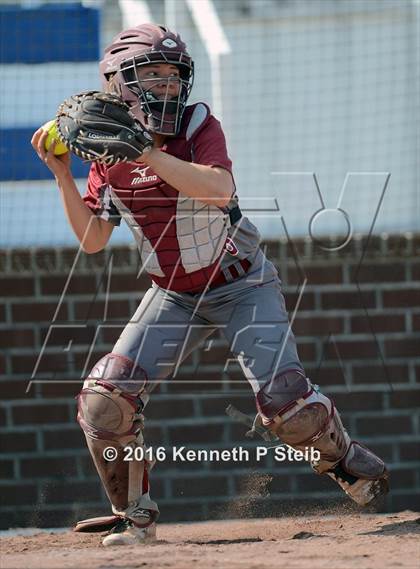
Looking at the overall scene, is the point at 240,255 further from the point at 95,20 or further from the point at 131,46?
the point at 95,20

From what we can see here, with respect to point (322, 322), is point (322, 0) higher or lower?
higher

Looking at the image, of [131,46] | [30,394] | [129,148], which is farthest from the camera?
[30,394]

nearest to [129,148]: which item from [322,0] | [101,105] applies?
[101,105]

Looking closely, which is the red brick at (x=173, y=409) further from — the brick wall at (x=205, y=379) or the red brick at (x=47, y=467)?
the red brick at (x=47, y=467)

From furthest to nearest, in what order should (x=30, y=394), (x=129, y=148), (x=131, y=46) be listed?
(x=30, y=394) → (x=131, y=46) → (x=129, y=148)

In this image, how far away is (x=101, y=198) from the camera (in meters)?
5.41

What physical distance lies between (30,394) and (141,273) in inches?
36.8

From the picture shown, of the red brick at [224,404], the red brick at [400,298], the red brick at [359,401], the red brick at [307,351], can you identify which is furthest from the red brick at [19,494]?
the red brick at [400,298]

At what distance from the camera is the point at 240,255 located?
213 inches

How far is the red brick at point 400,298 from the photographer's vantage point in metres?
7.02

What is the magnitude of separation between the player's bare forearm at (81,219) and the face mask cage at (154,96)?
1.48 ft

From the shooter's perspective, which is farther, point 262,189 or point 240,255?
point 262,189

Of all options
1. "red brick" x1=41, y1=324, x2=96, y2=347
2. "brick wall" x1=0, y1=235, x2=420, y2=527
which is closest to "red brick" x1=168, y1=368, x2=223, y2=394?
"brick wall" x1=0, y1=235, x2=420, y2=527

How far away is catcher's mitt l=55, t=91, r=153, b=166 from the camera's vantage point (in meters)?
4.81
